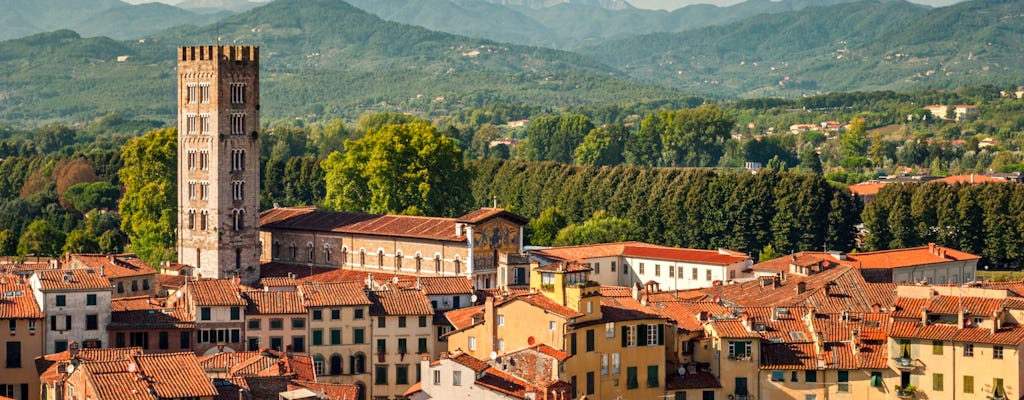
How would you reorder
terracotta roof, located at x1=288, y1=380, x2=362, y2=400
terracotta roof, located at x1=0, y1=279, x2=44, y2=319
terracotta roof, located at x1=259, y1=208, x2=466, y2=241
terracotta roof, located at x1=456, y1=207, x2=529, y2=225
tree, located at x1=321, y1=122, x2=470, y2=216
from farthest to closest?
tree, located at x1=321, y1=122, x2=470, y2=216
terracotta roof, located at x1=259, y1=208, x2=466, y2=241
terracotta roof, located at x1=456, y1=207, x2=529, y2=225
terracotta roof, located at x1=0, y1=279, x2=44, y2=319
terracotta roof, located at x1=288, y1=380, x2=362, y2=400

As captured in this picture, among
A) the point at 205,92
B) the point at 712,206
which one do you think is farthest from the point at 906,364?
the point at 712,206

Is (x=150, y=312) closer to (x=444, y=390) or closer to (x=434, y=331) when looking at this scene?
(x=434, y=331)

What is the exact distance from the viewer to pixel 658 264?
95875 mm

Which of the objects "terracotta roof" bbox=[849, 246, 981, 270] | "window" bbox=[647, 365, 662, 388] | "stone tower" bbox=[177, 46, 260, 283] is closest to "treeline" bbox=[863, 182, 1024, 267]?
"terracotta roof" bbox=[849, 246, 981, 270]

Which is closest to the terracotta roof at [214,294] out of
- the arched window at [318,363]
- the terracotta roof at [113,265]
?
the arched window at [318,363]

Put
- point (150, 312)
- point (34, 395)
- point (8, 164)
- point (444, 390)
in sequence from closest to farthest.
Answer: point (444, 390)
point (34, 395)
point (150, 312)
point (8, 164)

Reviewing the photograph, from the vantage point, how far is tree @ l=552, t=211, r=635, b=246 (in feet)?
358

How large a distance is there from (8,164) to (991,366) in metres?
111

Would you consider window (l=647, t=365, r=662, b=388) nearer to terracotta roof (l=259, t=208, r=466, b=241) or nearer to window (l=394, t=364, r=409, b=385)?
window (l=394, t=364, r=409, b=385)

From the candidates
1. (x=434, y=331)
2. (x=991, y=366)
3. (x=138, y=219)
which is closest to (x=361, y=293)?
(x=434, y=331)

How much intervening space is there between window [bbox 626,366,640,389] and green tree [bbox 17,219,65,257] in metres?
52.3

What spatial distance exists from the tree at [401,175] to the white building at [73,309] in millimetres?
44331

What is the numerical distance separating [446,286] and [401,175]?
132 ft

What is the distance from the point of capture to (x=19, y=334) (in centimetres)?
6338
